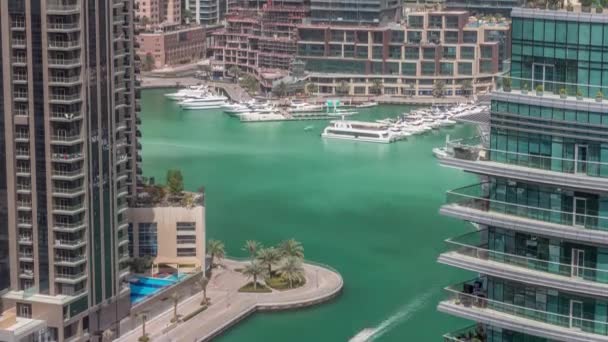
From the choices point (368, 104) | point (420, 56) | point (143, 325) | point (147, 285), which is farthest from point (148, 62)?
point (143, 325)

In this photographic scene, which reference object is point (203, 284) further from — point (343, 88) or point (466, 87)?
point (466, 87)

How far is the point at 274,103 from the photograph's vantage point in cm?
9075

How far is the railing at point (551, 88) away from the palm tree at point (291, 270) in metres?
26.9

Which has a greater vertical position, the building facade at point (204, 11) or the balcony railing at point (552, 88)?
the balcony railing at point (552, 88)

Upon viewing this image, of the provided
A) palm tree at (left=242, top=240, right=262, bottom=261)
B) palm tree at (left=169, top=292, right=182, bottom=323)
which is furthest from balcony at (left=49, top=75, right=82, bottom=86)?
palm tree at (left=242, top=240, right=262, bottom=261)

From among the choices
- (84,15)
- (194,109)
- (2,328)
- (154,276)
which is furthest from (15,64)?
(194,109)

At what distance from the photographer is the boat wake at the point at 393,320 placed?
1502 inches

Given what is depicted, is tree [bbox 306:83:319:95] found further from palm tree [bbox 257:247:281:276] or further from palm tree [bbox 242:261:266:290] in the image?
palm tree [bbox 242:261:266:290]

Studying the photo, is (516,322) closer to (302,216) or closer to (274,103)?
(302,216)

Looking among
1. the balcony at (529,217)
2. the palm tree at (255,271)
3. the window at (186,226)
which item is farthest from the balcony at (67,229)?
the balcony at (529,217)

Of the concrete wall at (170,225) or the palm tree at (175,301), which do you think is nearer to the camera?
the palm tree at (175,301)

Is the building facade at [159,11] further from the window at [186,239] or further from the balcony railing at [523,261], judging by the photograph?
the balcony railing at [523,261]

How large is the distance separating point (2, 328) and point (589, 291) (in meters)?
21.0

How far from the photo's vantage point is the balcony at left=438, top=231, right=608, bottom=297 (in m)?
15.6
